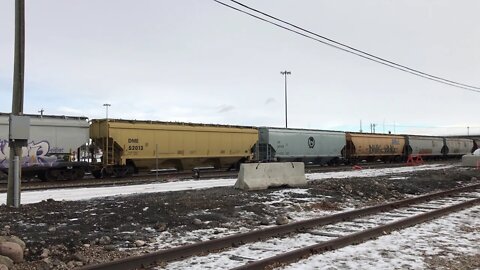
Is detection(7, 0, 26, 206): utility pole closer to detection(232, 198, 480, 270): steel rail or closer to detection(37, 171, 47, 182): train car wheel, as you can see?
detection(232, 198, 480, 270): steel rail

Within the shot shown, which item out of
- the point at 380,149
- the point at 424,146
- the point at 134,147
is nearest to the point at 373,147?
the point at 380,149

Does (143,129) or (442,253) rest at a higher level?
(143,129)

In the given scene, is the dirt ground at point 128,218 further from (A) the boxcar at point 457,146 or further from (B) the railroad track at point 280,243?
(A) the boxcar at point 457,146

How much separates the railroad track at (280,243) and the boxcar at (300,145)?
2366 cm

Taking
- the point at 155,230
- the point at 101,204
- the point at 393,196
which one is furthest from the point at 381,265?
the point at 393,196

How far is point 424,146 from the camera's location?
54750 millimetres

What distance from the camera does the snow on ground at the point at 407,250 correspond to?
677 cm

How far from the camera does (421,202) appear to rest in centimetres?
1466

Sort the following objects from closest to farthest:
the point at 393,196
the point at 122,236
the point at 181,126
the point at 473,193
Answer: the point at 122,236 < the point at 393,196 < the point at 473,193 < the point at 181,126

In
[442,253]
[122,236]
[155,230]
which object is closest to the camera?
[442,253]

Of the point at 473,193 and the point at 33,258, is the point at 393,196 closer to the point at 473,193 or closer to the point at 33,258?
the point at 473,193

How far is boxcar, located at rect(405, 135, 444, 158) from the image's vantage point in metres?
52.5

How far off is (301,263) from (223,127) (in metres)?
26.5

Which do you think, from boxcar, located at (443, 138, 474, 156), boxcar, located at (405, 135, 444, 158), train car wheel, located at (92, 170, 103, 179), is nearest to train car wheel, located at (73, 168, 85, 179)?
train car wheel, located at (92, 170, 103, 179)
